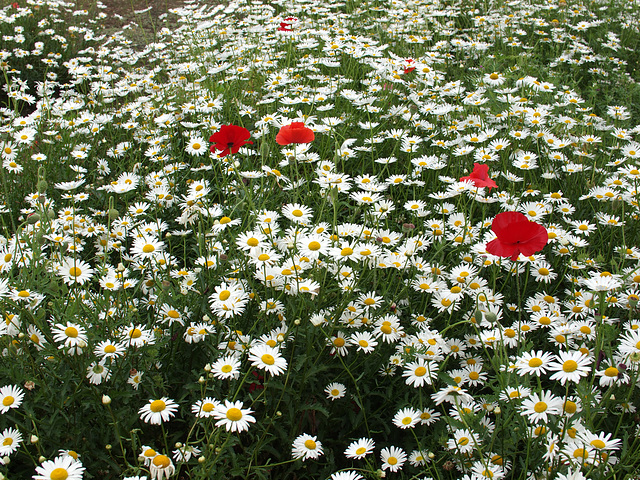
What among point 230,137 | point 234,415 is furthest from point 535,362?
point 230,137

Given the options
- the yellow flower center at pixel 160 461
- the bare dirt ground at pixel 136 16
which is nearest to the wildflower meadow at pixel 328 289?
the yellow flower center at pixel 160 461

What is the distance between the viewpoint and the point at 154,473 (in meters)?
1.20

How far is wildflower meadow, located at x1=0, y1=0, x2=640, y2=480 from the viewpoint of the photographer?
1451mm

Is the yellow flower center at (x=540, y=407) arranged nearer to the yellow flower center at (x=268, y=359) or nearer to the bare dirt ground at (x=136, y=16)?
the yellow flower center at (x=268, y=359)

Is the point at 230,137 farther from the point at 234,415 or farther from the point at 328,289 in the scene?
the point at 234,415

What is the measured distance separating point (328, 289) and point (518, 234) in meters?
0.68

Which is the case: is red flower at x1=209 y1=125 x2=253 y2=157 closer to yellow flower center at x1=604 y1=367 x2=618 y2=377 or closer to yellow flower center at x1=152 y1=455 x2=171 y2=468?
yellow flower center at x1=152 y1=455 x2=171 y2=468

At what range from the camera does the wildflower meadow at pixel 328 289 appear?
1451 millimetres

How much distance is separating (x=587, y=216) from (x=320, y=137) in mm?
1628

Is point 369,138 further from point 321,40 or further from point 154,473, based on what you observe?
point 154,473

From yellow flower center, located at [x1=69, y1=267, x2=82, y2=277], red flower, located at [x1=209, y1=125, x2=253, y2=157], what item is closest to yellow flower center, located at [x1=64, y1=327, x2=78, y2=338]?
yellow flower center, located at [x1=69, y1=267, x2=82, y2=277]

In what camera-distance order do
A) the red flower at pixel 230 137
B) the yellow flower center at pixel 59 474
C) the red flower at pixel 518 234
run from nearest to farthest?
the yellow flower center at pixel 59 474, the red flower at pixel 518 234, the red flower at pixel 230 137

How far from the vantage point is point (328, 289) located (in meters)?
1.84

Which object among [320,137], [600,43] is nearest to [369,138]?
[320,137]
